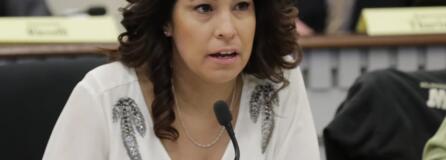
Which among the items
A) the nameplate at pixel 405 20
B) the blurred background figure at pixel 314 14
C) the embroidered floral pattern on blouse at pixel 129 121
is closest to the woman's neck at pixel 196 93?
the embroidered floral pattern on blouse at pixel 129 121

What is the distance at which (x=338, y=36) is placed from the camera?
3330 mm

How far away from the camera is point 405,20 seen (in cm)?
334

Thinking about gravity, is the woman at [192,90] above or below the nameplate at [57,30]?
above

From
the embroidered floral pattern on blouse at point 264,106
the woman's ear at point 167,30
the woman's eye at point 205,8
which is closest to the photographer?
the woman's eye at point 205,8

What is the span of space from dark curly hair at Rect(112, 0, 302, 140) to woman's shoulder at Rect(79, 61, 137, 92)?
0.02 meters

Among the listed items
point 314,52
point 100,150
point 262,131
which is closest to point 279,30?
point 262,131

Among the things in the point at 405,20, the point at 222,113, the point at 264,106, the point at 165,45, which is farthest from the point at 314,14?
the point at 222,113

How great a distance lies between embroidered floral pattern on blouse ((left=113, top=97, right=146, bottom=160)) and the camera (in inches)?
66.6

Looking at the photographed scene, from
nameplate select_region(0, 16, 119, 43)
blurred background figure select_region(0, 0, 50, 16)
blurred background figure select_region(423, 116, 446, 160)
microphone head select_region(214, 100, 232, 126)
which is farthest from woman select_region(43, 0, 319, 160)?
blurred background figure select_region(0, 0, 50, 16)

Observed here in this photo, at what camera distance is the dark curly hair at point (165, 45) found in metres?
1.68

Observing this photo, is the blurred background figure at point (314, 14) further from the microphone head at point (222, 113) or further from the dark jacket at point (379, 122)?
the microphone head at point (222, 113)

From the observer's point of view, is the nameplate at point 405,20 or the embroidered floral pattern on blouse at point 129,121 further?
the nameplate at point 405,20

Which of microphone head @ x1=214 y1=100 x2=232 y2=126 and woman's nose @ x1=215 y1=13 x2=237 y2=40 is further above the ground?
woman's nose @ x1=215 y1=13 x2=237 y2=40

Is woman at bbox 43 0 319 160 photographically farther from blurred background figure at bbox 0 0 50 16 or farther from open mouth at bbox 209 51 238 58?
blurred background figure at bbox 0 0 50 16
